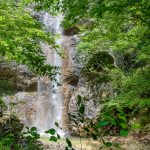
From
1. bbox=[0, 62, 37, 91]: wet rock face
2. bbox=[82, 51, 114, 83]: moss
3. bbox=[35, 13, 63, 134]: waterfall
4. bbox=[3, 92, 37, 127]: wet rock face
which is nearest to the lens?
bbox=[82, 51, 114, 83]: moss

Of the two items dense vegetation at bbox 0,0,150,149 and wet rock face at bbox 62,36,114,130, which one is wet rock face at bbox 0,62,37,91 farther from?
dense vegetation at bbox 0,0,150,149

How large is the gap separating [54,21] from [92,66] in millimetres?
4545

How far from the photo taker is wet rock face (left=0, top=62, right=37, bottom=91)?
1589 centimetres

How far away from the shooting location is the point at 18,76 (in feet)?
52.6

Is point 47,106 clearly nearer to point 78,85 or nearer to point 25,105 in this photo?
point 25,105

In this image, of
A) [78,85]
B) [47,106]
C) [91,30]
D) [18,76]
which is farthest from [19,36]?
[18,76]

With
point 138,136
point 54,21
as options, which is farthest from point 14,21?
point 54,21

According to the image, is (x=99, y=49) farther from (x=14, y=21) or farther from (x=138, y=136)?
(x=14, y=21)

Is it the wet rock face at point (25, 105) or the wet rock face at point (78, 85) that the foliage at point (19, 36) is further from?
the wet rock face at point (25, 105)

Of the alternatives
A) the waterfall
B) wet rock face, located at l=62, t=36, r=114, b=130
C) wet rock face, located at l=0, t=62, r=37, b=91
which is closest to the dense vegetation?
wet rock face, located at l=62, t=36, r=114, b=130

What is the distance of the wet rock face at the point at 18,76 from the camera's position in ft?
52.1

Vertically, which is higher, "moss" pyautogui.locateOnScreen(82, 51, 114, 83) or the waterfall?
"moss" pyautogui.locateOnScreen(82, 51, 114, 83)

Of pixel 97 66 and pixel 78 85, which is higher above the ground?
pixel 97 66

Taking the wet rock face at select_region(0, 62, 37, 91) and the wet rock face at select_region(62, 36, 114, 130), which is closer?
the wet rock face at select_region(62, 36, 114, 130)
